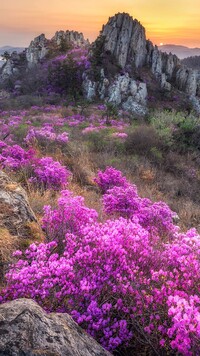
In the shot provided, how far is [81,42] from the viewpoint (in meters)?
54.6

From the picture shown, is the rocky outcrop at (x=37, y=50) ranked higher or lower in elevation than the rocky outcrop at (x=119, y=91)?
higher

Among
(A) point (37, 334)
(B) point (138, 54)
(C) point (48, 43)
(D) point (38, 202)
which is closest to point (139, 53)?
(B) point (138, 54)

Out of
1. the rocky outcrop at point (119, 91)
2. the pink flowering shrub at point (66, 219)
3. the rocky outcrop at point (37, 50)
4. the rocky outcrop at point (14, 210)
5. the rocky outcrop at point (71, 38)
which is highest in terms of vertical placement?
the rocky outcrop at point (71, 38)

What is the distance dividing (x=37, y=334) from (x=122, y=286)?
4.95 feet

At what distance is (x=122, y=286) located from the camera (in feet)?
11.2

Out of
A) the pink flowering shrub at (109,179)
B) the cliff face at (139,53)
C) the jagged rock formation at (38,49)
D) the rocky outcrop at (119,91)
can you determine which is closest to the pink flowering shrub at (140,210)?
the pink flowering shrub at (109,179)

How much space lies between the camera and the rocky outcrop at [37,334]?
6.21 feet

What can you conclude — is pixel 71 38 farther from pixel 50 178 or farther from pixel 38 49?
pixel 50 178

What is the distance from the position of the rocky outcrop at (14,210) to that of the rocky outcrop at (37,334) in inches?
81.5

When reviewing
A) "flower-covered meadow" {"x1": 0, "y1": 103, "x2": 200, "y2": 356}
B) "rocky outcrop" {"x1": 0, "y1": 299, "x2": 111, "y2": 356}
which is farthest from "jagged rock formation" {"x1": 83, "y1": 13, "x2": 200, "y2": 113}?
"rocky outcrop" {"x1": 0, "y1": 299, "x2": 111, "y2": 356}

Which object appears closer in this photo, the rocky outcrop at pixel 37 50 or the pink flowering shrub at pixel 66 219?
the pink flowering shrub at pixel 66 219

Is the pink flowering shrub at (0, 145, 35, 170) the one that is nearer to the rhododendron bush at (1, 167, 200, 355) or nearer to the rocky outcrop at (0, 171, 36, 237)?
the rocky outcrop at (0, 171, 36, 237)

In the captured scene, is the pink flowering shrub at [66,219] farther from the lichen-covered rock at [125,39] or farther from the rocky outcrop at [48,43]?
the rocky outcrop at [48,43]

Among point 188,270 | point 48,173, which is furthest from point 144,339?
point 48,173
